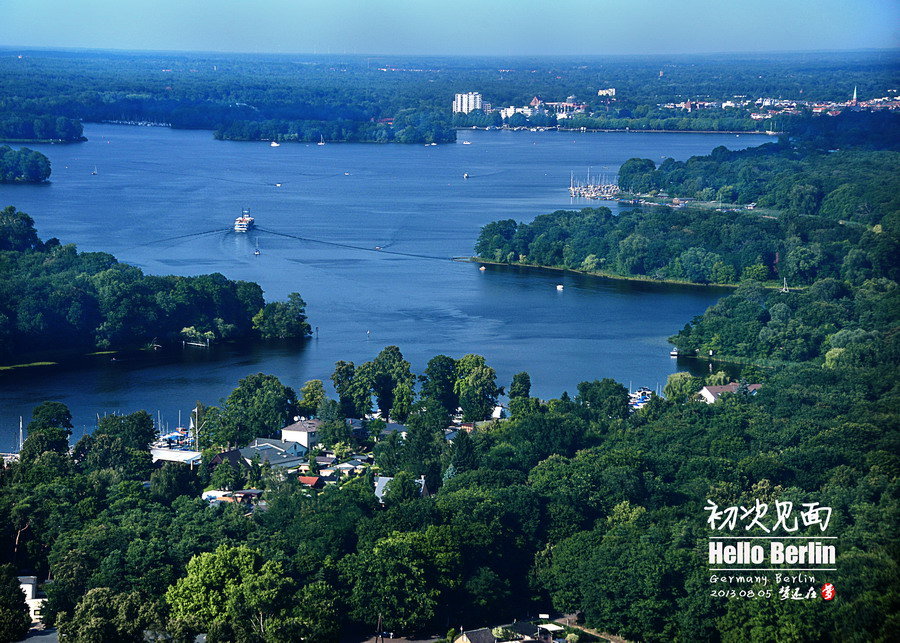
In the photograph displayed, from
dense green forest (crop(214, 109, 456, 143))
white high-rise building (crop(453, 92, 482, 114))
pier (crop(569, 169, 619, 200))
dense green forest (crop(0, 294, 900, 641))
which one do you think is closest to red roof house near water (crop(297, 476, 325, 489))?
dense green forest (crop(0, 294, 900, 641))

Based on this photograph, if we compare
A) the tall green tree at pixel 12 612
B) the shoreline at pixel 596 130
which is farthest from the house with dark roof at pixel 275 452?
the shoreline at pixel 596 130

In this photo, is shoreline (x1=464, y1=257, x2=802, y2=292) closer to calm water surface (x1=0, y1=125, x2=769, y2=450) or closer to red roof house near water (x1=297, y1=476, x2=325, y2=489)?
calm water surface (x1=0, y1=125, x2=769, y2=450)

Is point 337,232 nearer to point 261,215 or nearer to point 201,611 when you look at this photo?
point 261,215

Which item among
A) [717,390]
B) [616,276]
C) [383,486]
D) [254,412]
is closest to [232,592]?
[383,486]

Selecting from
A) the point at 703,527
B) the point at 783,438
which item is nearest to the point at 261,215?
the point at 783,438

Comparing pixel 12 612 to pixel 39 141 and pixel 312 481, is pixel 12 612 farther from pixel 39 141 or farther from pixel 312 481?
pixel 39 141

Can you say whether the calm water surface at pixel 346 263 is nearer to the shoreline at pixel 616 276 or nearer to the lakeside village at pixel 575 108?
the shoreline at pixel 616 276
